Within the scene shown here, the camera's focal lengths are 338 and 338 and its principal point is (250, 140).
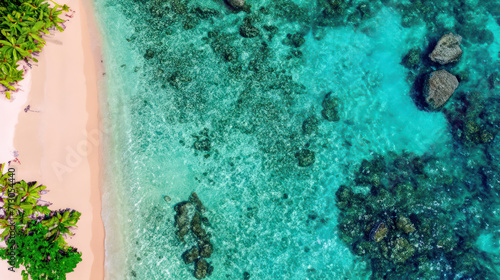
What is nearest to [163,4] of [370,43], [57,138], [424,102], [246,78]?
[246,78]

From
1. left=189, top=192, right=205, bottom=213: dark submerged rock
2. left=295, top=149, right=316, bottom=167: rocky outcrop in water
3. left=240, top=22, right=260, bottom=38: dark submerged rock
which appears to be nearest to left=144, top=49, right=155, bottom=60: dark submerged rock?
left=240, top=22, right=260, bottom=38: dark submerged rock

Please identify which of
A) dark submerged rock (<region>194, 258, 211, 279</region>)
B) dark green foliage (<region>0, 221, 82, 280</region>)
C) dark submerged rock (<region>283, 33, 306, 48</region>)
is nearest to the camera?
dark green foliage (<region>0, 221, 82, 280</region>)

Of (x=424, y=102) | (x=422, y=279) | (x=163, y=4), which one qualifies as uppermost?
(x=163, y=4)

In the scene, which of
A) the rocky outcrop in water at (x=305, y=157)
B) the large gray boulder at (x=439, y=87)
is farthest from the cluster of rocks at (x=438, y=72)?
the rocky outcrop in water at (x=305, y=157)

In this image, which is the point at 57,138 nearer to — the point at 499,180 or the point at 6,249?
the point at 6,249

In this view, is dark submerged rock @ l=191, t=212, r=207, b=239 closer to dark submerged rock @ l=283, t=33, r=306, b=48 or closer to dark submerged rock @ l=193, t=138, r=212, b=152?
dark submerged rock @ l=193, t=138, r=212, b=152

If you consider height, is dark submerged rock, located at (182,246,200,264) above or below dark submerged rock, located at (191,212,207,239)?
below

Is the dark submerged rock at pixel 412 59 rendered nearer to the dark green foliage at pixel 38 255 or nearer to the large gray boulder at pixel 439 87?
the large gray boulder at pixel 439 87

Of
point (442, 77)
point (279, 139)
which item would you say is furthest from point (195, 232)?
point (442, 77)
